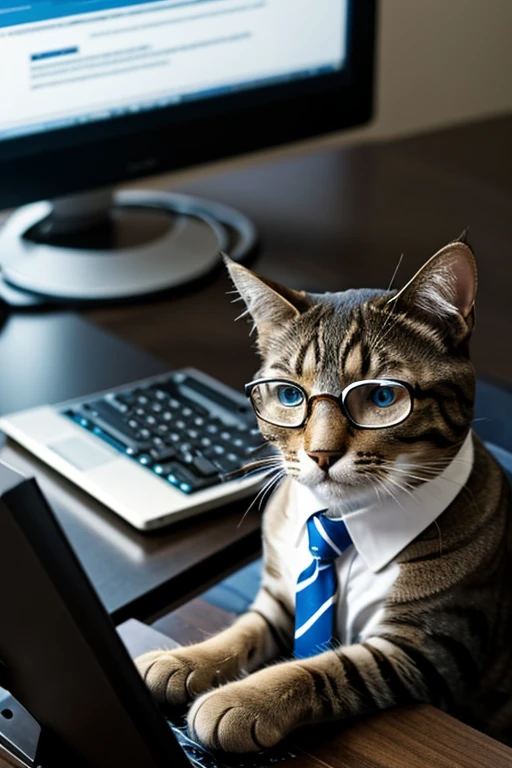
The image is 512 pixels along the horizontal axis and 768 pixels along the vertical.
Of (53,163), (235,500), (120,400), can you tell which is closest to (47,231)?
(53,163)

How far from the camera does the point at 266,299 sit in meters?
0.67

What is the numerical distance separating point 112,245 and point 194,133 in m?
0.16

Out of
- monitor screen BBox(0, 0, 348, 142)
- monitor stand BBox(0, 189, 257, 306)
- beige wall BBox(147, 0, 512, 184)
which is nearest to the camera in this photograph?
monitor screen BBox(0, 0, 348, 142)

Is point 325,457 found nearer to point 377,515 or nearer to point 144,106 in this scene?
point 377,515

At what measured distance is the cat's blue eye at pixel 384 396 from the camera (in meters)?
0.60

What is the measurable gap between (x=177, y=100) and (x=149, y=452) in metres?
0.43

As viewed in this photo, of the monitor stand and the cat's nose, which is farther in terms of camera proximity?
the monitor stand

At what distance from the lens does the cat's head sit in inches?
23.7

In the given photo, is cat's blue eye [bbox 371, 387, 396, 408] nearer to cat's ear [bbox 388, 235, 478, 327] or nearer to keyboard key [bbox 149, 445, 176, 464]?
cat's ear [bbox 388, 235, 478, 327]

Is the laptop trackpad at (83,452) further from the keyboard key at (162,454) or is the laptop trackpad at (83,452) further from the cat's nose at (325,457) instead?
the cat's nose at (325,457)

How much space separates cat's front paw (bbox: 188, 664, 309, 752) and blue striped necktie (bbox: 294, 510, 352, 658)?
0.18 ft

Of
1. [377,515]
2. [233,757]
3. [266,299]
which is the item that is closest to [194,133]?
[266,299]

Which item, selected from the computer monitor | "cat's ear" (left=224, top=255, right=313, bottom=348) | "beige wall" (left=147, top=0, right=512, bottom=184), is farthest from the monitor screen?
"beige wall" (left=147, top=0, right=512, bottom=184)

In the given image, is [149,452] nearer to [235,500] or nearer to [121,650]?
[235,500]
